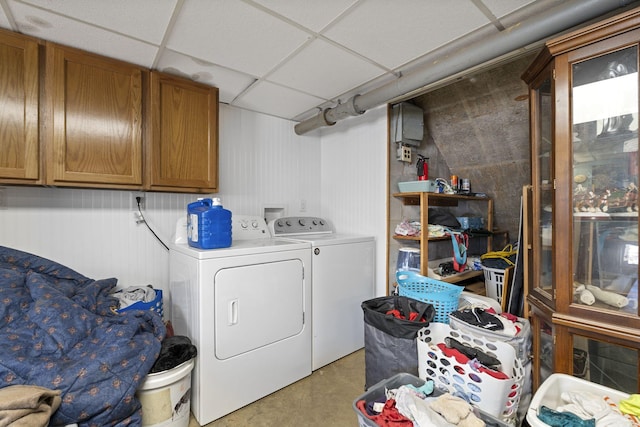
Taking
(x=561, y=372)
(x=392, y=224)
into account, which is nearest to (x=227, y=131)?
(x=392, y=224)

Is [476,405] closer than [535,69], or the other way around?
[476,405]

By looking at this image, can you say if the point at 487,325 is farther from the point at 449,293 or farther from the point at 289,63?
the point at 289,63

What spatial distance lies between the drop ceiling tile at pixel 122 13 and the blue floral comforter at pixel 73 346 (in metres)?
1.34

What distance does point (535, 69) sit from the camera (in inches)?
57.2

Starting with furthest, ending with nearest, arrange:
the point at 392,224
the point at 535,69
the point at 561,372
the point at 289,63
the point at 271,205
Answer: the point at 271,205, the point at 392,224, the point at 289,63, the point at 535,69, the point at 561,372

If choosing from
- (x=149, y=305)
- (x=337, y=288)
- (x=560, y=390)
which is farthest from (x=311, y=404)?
(x=560, y=390)

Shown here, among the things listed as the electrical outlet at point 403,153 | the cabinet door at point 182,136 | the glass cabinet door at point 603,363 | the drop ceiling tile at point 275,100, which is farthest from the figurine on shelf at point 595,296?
the cabinet door at point 182,136

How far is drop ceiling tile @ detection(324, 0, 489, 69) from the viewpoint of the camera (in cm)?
134

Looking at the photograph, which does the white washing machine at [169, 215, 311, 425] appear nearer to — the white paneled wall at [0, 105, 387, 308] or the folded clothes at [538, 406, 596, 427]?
the white paneled wall at [0, 105, 387, 308]

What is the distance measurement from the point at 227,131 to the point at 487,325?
251 centimetres

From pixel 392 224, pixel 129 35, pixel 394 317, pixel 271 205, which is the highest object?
pixel 129 35

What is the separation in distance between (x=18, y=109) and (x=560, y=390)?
117 inches

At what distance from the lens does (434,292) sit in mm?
1867

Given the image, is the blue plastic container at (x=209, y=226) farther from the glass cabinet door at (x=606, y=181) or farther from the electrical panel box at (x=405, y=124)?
the glass cabinet door at (x=606, y=181)
